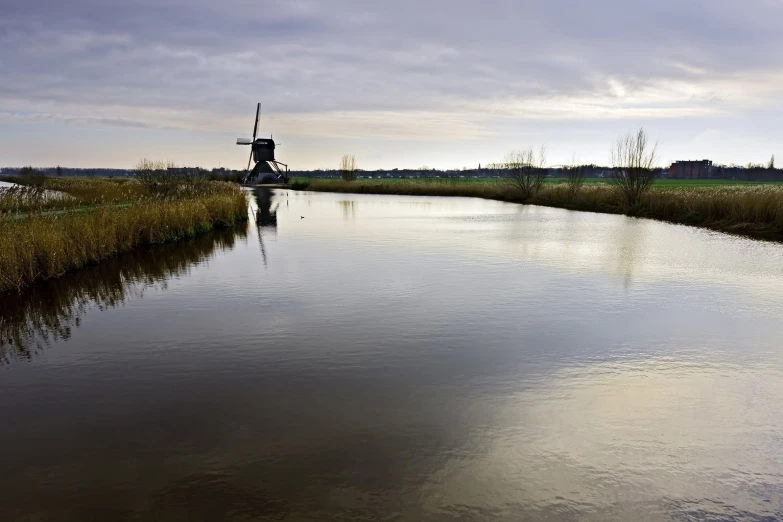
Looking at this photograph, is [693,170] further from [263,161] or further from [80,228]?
[80,228]

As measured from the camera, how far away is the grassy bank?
11.6 m

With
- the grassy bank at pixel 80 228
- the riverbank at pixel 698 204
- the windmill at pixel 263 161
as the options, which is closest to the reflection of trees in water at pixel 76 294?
the grassy bank at pixel 80 228

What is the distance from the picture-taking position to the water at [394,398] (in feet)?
13.8

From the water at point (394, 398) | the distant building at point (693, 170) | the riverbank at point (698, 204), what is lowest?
the water at point (394, 398)

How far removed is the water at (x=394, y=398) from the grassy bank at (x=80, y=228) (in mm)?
674

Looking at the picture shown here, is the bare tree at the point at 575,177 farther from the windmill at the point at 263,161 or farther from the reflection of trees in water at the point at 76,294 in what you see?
the windmill at the point at 263,161

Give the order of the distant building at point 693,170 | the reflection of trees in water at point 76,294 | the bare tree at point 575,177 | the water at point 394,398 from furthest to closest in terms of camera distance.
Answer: the distant building at point 693,170 → the bare tree at point 575,177 → the reflection of trees in water at point 76,294 → the water at point 394,398

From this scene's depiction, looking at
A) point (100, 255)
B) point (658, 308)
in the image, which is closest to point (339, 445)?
point (658, 308)

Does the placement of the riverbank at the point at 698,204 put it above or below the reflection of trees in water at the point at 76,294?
above

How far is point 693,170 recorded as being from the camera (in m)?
132

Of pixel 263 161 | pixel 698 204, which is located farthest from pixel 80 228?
pixel 263 161

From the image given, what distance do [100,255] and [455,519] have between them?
46.7ft

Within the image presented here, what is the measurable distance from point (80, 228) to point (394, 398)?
12518 millimetres

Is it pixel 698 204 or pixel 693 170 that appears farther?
pixel 693 170
